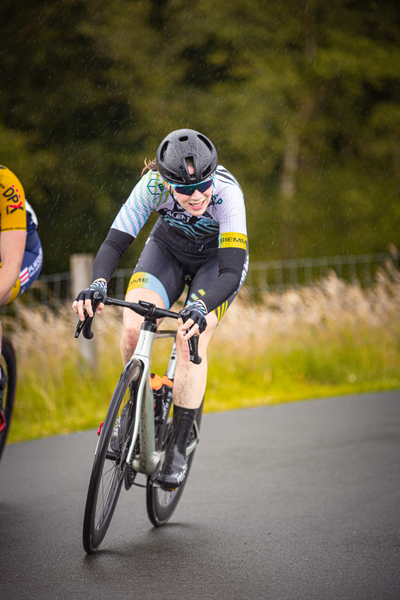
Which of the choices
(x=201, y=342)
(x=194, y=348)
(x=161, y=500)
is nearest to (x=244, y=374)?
(x=161, y=500)

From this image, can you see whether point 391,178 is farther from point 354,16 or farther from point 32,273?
point 32,273

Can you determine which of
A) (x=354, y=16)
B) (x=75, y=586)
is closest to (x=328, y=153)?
(x=354, y=16)

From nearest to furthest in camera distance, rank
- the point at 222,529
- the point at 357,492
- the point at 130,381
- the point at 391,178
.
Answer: the point at 130,381, the point at 222,529, the point at 357,492, the point at 391,178

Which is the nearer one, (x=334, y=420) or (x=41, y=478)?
(x=41, y=478)

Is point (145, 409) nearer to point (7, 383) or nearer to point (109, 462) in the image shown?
point (109, 462)

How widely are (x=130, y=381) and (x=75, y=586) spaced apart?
0.98 m

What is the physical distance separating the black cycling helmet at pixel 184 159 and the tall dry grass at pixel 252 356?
13.1ft

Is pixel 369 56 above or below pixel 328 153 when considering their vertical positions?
above

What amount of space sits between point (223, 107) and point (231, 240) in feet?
64.6

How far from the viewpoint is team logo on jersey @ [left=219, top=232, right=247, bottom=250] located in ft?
11.9

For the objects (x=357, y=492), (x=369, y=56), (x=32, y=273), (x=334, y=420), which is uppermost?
(x=369, y=56)

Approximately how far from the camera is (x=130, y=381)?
134 inches

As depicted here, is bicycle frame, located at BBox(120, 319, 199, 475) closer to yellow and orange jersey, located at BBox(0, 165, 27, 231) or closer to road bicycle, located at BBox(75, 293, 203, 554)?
road bicycle, located at BBox(75, 293, 203, 554)

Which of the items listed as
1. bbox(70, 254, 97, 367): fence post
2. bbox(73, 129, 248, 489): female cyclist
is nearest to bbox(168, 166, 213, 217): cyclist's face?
bbox(73, 129, 248, 489): female cyclist
